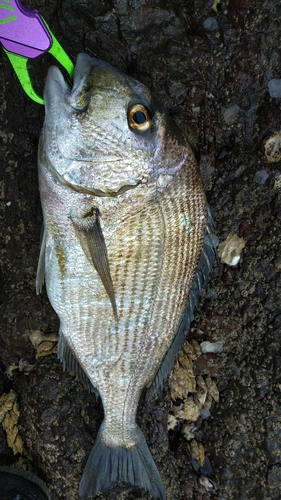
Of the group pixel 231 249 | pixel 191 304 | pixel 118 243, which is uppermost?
pixel 118 243

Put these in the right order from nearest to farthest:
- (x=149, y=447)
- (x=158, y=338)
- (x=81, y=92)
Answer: (x=81, y=92), (x=158, y=338), (x=149, y=447)

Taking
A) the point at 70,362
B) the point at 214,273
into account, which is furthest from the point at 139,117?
the point at 70,362

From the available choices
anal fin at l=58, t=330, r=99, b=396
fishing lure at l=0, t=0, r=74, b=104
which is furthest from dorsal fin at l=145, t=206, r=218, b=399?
fishing lure at l=0, t=0, r=74, b=104

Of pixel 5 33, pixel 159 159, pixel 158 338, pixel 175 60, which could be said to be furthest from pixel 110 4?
pixel 158 338

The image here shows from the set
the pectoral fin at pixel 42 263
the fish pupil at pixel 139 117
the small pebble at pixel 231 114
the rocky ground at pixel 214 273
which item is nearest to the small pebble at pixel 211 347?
the rocky ground at pixel 214 273

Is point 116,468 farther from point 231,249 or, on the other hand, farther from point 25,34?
point 25,34

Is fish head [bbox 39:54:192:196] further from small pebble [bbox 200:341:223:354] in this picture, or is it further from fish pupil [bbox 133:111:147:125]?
small pebble [bbox 200:341:223:354]

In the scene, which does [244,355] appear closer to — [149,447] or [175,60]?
[149,447]
